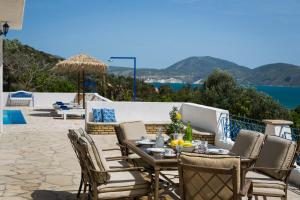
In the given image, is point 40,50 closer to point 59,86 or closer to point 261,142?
point 59,86

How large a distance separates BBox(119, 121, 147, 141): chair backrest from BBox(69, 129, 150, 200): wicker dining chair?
1.85 m

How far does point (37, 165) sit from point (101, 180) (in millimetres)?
3490

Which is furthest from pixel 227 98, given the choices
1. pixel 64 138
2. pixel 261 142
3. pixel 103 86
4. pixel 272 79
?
pixel 272 79

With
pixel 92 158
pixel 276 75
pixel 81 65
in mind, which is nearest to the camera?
pixel 92 158

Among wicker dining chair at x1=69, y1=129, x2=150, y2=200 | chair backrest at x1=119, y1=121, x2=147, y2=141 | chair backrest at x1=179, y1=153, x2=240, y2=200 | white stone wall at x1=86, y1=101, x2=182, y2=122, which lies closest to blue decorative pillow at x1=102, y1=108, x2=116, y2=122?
white stone wall at x1=86, y1=101, x2=182, y2=122

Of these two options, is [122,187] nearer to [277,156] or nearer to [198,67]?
[277,156]

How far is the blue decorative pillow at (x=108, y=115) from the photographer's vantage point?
12453 millimetres

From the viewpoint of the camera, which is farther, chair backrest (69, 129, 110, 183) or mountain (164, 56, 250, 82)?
mountain (164, 56, 250, 82)

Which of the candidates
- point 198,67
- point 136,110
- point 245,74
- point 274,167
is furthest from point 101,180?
point 198,67

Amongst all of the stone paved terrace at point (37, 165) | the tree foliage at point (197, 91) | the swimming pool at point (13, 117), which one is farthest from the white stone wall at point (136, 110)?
the tree foliage at point (197, 91)

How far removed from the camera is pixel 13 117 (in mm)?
15883

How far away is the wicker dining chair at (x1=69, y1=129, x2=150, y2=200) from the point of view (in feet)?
14.9

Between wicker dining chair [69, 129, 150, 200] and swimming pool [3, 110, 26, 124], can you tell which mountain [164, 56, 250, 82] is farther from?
wicker dining chair [69, 129, 150, 200]

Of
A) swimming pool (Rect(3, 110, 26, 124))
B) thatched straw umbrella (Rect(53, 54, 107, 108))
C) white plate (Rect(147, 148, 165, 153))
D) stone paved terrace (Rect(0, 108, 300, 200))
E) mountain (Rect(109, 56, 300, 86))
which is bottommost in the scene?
stone paved terrace (Rect(0, 108, 300, 200))
